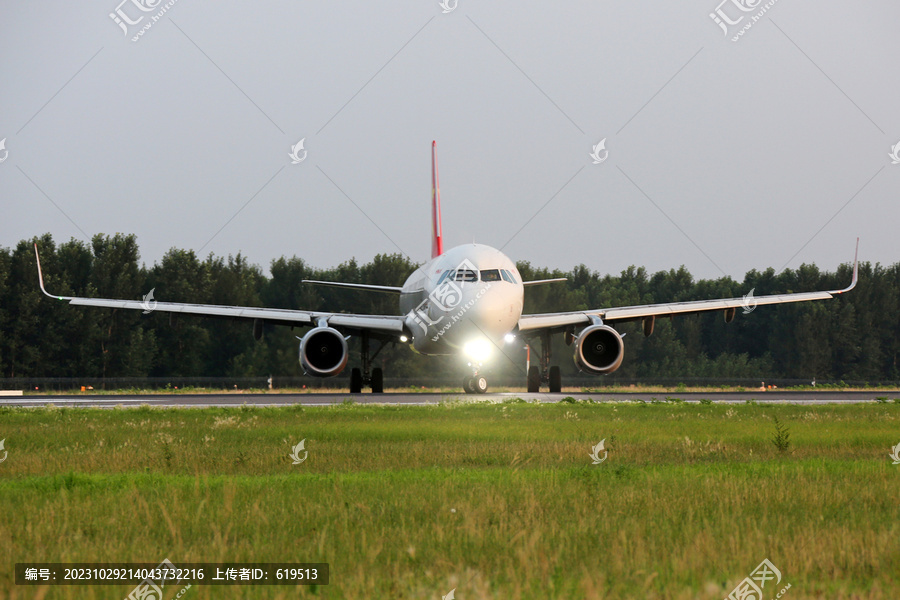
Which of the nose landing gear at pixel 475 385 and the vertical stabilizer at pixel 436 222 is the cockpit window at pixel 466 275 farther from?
the vertical stabilizer at pixel 436 222

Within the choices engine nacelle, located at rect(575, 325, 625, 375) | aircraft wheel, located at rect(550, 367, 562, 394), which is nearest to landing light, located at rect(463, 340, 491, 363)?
engine nacelle, located at rect(575, 325, 625, 375)

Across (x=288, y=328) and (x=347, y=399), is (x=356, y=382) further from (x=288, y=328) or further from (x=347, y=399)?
(x=288, y=328)

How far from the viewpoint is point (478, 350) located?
33.0m

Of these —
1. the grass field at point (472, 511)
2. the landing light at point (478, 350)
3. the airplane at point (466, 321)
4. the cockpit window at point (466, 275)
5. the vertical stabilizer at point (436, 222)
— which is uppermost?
the vertical stabilizer at point (436, 222)

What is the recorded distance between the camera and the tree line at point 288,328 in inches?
2840

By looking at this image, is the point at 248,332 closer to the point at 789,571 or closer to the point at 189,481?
the point at 189,481

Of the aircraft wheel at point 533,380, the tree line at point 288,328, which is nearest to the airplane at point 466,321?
the aircraft wheel at point 533,380

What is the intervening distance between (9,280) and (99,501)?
7428 centimetres

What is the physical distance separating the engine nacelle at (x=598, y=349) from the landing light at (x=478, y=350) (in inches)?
130

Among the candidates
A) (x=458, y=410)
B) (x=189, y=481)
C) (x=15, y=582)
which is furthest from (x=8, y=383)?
(x=15, y=582)

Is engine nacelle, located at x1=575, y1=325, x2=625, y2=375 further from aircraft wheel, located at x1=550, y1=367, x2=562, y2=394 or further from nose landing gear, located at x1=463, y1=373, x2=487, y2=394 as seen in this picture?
nose landing gear, located at x1=463, y1=373, x2=487, y2=394

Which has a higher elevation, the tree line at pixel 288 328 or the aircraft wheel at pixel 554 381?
the tree line at pixel 288 328

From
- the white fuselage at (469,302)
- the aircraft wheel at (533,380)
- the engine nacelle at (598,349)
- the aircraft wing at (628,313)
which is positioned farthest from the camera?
the aircraft wheel at (533,380)

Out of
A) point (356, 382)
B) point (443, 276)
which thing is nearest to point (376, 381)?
point (356, 382)
